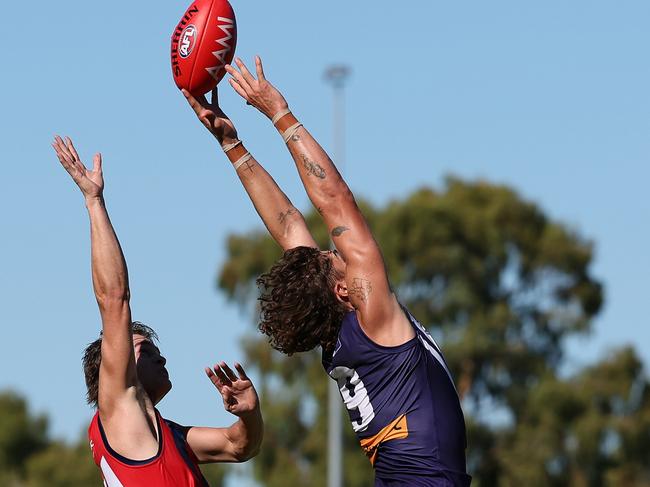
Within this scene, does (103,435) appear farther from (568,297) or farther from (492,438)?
(568,297)

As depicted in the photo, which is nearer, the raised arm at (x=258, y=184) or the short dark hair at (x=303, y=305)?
the short dark hair at (x=303, y=305)

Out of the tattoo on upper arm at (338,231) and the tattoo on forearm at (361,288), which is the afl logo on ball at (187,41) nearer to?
the tattoo on upper arm at (338,231)

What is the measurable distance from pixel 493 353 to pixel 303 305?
3175 centimetres

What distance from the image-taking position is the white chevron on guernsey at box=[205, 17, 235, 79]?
28.1 feet

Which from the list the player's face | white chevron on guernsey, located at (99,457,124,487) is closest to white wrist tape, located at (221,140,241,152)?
the player's face

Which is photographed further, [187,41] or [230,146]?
[187,41]

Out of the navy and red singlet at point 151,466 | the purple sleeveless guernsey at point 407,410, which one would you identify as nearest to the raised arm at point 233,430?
the navy and red singlet at point 151,466

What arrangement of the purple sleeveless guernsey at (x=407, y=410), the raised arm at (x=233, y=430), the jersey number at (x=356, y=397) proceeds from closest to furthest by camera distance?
the purple sleeveless guernsey at (x=407, y=410) → the jersey number at (x=356, y=397) → the raised arm at (x=233, y=430)

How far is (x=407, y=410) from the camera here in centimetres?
688

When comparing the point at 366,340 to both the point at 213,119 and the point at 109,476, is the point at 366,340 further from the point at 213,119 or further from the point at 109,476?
the point at 213,119

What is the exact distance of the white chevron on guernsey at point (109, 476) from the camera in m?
7.28

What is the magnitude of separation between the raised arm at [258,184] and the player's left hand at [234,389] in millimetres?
849

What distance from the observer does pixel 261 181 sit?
847 centimetres

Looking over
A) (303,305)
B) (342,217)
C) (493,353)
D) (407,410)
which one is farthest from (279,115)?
(493,353)
